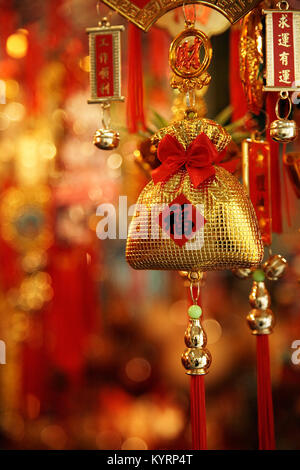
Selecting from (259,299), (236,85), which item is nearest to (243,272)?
(259,299)

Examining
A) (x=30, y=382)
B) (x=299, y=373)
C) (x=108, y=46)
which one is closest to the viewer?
(x=108, y=46)

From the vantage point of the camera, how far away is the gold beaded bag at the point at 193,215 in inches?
38.7

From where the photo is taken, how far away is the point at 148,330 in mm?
2029

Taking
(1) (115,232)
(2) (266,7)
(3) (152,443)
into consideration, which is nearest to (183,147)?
(2) (266,7)

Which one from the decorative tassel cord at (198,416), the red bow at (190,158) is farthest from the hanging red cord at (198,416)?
the red bow at (190,158)

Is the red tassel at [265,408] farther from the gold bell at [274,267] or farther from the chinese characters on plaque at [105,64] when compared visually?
the chinese characters on plaque at [105,64]

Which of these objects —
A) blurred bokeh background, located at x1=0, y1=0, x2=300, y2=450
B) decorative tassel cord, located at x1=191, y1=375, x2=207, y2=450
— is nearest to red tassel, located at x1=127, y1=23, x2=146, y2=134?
decorative tassel cord, located at x1=191, y1=375, x2=207, y2=450

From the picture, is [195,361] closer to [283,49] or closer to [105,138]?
[105,138]

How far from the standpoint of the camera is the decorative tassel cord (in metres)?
1.05

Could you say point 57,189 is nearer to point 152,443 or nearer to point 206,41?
point 152,443

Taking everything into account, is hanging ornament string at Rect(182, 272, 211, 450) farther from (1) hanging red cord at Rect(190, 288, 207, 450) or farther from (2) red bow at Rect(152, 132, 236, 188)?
(2) red bow at Rect(152, 132, 236, 188)

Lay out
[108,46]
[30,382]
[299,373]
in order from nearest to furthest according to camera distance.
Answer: [108,46], [299,373], [30,382]

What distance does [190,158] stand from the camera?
3.36ft

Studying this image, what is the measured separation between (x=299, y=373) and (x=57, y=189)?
3.32ft
